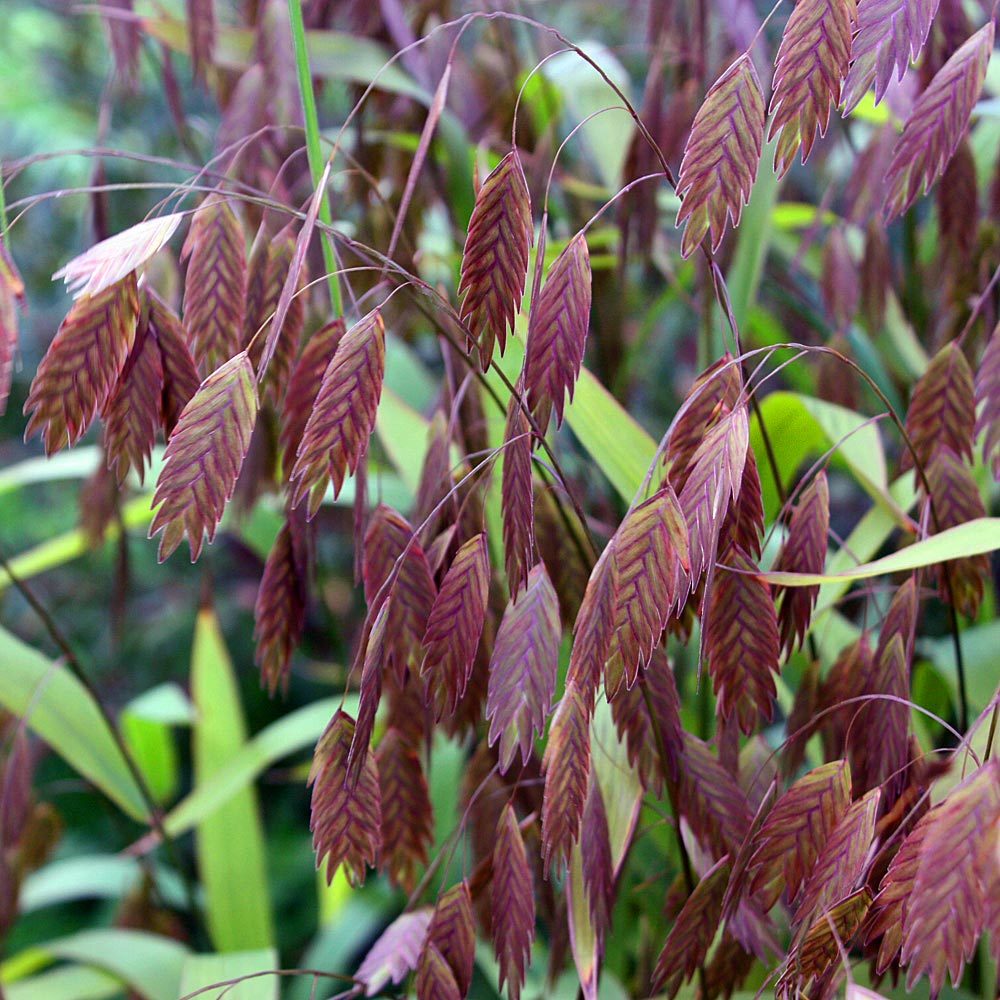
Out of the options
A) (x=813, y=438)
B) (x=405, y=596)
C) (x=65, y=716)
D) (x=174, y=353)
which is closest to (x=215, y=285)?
(x=174, y=353)

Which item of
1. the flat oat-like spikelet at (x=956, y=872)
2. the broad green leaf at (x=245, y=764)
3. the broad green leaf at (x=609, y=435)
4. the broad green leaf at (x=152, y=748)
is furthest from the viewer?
the broad green leaf at (x=152, y=748)

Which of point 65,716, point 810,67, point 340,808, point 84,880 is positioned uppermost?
point 810,67

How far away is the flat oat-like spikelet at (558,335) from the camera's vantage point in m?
0.33

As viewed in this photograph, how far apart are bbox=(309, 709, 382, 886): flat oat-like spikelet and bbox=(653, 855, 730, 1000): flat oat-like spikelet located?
0.12 metres

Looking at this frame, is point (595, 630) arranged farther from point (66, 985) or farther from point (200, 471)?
point (66, 985)

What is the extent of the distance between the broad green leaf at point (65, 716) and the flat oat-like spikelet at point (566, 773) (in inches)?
17.8

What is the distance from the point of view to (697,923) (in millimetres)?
391

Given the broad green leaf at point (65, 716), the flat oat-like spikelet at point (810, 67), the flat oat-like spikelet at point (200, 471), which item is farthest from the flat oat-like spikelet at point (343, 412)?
the broad green leaf at point (65, 716)

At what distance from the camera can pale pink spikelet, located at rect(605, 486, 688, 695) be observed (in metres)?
0.31

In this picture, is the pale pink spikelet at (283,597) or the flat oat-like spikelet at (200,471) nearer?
the flat oat-like spikelet at (200,471)

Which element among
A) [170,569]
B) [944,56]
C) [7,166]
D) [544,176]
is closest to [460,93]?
[544,176]

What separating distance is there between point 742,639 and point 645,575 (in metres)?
0.08

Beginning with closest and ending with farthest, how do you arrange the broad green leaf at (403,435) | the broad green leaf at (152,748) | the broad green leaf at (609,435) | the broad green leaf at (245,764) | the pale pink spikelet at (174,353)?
1. the pale pink spikelet at (174,353)
2. the broad green leaf at (609,435)
3. the broad green leaf at (403,435)
4. the broad green leaf at (245,764)
5. the broad green leaf at (152,748)

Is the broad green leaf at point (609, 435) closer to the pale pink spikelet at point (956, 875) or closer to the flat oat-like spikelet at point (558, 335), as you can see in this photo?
the flat oat-like spikelet at point (558, 335)
